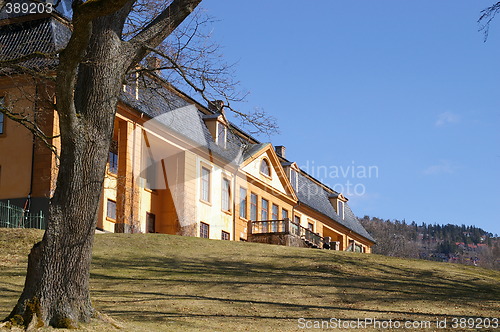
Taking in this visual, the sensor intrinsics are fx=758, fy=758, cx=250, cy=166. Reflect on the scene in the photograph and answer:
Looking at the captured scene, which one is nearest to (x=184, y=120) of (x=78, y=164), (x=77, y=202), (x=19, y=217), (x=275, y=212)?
(x=19, y=217)

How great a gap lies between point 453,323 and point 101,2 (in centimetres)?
835

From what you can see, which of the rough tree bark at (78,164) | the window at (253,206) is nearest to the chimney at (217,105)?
the rough tree bark at (78,164)

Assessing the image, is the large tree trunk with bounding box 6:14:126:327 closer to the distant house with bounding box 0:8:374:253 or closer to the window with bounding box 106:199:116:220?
Result: the distant house with bounding box 0:8:374:253

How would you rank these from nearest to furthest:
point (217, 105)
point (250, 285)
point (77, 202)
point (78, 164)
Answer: point (77, 202), point (78, 164), point (217, 105), point (250, 285)

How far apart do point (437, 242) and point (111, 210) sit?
130308mm

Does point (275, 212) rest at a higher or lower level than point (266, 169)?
lower

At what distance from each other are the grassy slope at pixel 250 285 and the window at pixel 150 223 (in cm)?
1006

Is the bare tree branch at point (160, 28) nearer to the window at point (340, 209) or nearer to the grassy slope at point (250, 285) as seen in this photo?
the grassy slope at point (250, 285)

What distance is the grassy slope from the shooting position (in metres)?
13.9

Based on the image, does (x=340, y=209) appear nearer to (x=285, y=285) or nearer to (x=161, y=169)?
(x=161, y=169)

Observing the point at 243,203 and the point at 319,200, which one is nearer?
the point at 243,203

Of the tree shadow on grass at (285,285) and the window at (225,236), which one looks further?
the window at (225,236)

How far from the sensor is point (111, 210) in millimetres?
30625

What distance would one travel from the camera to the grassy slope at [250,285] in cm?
1393
